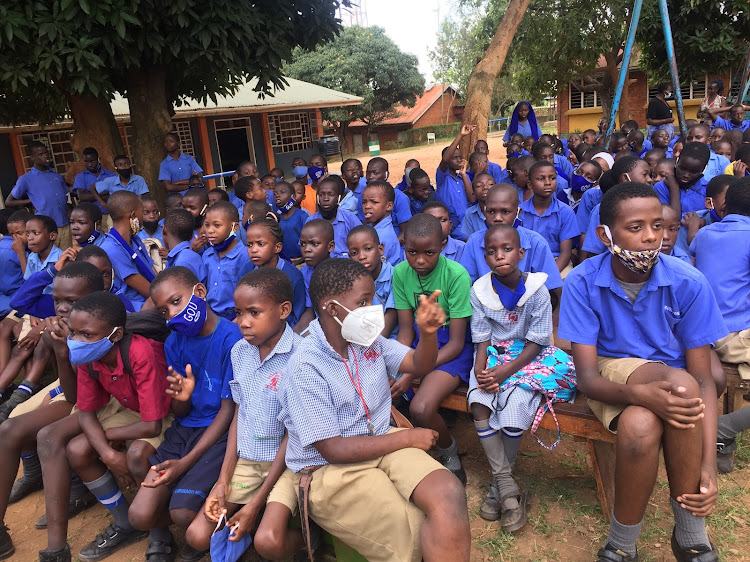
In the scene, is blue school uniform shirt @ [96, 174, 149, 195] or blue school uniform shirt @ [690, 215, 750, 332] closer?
blue school uniform shirt @ [690, 215, 750, 332]

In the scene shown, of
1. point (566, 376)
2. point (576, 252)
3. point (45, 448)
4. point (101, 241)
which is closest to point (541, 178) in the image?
point (576, 252)

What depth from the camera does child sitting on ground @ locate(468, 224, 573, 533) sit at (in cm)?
270

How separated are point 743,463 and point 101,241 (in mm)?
4239

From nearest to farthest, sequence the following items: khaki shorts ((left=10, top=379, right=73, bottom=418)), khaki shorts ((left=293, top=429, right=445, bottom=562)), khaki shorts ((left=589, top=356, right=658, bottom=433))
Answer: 1. khaki shorts ((left=293, top=429, right=445, bottom=562))
2. khaki shorts ((left=589, top=356, right=658, bottom=433))
3. khaki shorts ((left=10, top=379, right=73, bottom=418))

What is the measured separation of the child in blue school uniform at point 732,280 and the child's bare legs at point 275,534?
7.02ft

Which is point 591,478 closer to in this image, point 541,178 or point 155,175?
point 541,178

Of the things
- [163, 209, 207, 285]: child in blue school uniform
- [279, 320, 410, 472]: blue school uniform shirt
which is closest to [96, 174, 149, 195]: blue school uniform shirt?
[163, 209, 207, 285]: child in blue school uniform

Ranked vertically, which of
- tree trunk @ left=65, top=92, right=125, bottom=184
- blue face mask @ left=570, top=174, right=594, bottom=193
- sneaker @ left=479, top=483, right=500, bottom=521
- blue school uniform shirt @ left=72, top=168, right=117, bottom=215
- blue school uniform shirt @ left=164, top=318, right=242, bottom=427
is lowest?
sneaker @ left=479, top=483, right=500, bottom=521

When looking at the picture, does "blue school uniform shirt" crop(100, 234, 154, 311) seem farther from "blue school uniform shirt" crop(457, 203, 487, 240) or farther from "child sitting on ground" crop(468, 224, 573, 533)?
"blue school uniform shirt" crop(457, 203, 487, 240)

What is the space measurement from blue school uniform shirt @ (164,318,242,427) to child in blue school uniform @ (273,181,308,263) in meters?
2.60

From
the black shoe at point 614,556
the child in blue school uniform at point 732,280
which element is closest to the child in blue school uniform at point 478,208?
the child in blue school uniform at point 732,280

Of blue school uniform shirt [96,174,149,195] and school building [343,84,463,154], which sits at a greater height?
school building [343,84,463,154]

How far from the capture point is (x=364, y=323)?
86.0 inches

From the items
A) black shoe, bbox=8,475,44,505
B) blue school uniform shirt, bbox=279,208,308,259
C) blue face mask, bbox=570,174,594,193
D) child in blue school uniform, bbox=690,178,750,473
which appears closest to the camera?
child in blue school uniform, bbox=690,178,750,473
